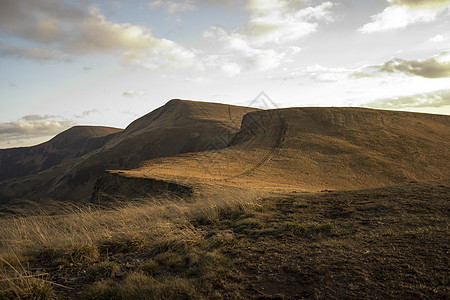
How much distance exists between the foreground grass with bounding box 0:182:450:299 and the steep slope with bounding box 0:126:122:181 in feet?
364

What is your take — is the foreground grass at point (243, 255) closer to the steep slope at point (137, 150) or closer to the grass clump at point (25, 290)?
the grass clump at point (25, 290)

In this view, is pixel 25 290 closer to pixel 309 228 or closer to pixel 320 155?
pixel 309 228

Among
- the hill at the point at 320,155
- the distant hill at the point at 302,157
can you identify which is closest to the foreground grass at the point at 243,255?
the distant hill at the point at 302,157

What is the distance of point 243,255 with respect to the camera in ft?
14.9

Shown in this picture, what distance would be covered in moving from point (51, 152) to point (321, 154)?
125 metres

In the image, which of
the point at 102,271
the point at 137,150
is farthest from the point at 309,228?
the point at 137,150

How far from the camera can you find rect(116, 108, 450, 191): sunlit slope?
781 inches

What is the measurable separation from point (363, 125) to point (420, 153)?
890cm

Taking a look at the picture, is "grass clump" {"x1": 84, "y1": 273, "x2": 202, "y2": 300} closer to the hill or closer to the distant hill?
the distant hill

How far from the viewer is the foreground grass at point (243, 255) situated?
3328 mm

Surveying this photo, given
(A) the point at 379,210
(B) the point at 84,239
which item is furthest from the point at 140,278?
(A) the point at 379,210

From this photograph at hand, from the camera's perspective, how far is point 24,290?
3.39 m

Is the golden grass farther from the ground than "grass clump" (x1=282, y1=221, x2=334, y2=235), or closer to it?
farther from the ground

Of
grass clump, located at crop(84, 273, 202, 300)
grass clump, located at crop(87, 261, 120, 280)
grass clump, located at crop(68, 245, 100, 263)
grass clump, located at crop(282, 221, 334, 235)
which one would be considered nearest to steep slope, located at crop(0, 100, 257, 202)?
grass clump, located at crop(282, 221, 334, 235)
